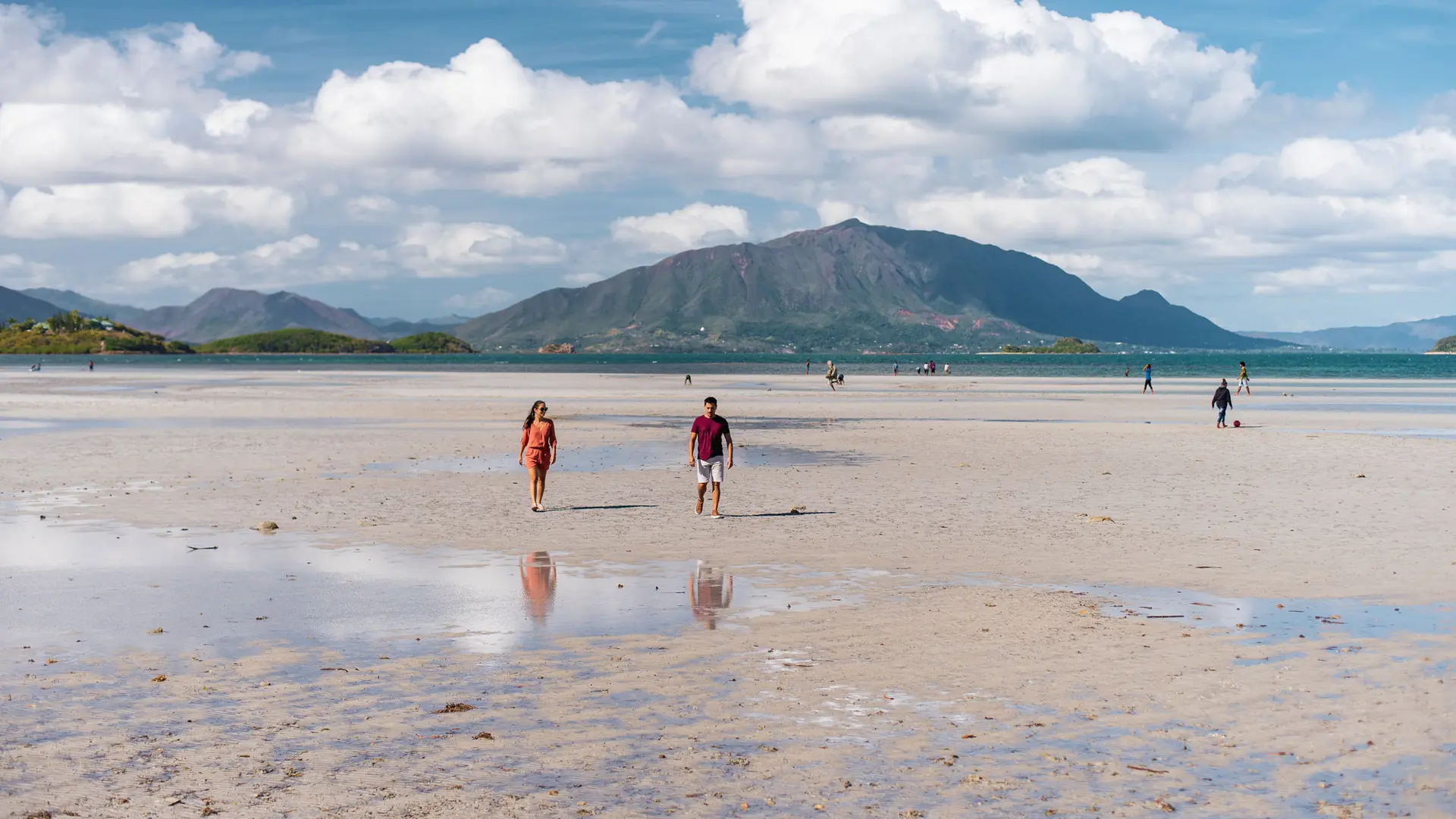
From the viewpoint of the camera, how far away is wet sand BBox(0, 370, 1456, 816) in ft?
27.3

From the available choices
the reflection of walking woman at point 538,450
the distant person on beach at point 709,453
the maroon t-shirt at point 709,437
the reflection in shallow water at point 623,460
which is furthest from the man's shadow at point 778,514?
the reflection in shallow water at point 623,460

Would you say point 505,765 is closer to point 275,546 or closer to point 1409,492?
point 275,546

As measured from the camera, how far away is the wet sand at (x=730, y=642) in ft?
27.3

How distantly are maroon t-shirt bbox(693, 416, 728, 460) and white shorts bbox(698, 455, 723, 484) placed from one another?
0.06 meters

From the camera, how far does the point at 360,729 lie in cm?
936

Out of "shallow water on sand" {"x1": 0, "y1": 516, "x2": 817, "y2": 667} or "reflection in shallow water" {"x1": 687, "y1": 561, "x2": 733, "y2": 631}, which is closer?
"shallow water on sand" {"x1": 0, "y1": 516, "x2": 817, "y2": 667}

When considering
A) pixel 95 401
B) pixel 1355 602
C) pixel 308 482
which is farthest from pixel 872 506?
pixel 95 401

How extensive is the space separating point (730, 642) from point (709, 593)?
265 cm

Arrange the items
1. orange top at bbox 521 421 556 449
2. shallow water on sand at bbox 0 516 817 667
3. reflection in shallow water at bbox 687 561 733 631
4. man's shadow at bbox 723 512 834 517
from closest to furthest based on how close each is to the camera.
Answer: shallow water on sand at bbox 0 516 817 667, reflection in shallow water at bbox 687 561 733 631, man's shadow at bbox 723 512 834 517, orange top at bbox 521 421 556 449

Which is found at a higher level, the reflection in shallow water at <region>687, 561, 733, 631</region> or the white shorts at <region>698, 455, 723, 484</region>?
the white shorts at <region>698, 455, 723, 484</region>

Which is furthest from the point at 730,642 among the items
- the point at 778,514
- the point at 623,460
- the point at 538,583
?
the point at 623,460

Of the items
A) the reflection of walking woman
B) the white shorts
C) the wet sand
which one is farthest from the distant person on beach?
the reflection of walking woman

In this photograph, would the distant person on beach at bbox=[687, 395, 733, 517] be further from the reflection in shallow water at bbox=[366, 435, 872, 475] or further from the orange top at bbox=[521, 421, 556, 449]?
the reflection in shallow water at bbox=[366, 435, 872, 475]

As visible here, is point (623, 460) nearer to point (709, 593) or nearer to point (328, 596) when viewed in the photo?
point (709, 593)
